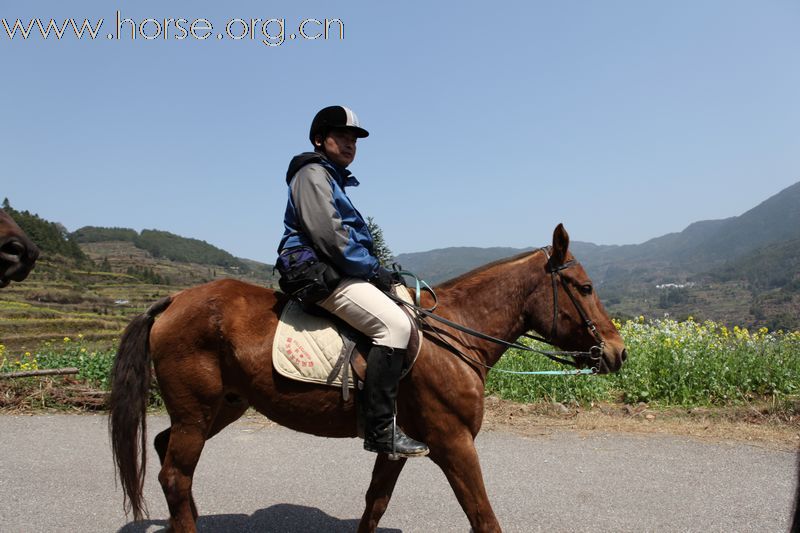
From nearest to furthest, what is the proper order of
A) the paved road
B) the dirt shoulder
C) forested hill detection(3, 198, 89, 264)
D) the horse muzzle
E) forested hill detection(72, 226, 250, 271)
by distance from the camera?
the horse muzzle
the paved road
the dirt shoulder
forested hill detection(3, 198, 89, 264)
forested hill detection(72, 226, 250, 271)

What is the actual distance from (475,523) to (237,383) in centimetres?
190

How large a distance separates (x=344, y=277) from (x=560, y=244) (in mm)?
1651

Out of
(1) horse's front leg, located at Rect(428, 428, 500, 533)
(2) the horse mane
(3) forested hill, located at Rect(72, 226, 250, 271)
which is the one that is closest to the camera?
(1) horse's front leg, located at Rect(428, 428, 500, 533)

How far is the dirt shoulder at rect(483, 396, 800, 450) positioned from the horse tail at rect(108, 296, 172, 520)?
4528mm

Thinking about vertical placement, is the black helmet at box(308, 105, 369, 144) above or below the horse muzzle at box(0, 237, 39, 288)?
above

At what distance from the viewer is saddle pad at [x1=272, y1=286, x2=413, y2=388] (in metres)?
3.61

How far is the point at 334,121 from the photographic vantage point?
3762 mm

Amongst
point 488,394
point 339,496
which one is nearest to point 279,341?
point 339,496

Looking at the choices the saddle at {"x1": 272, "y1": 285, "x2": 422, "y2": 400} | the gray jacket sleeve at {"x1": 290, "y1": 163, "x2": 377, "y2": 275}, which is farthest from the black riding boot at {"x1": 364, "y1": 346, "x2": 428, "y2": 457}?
the gray jacket sleeve at {"x1": 290, "y1": 163, "x2": 377, "y2": 275}

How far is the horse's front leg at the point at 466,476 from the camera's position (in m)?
3.43

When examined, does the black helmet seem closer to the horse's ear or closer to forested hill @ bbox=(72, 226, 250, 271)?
the horse's ear

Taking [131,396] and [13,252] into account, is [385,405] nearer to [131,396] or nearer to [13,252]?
[131,396]

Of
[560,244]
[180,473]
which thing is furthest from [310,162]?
[180,473]

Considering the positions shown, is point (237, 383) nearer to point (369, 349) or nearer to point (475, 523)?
point (369, 349)
